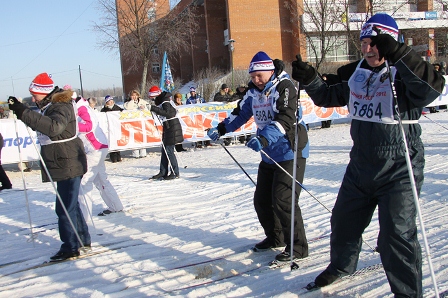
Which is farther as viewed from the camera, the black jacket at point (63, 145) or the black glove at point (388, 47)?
the black jacket at point (63, 145)

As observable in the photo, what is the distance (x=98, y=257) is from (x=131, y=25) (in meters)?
26.2

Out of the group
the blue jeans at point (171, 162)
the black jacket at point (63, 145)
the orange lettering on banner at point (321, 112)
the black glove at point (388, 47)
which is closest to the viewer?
the black glove at point (388, 47)

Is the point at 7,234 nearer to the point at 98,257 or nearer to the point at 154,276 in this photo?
the point at 98,257

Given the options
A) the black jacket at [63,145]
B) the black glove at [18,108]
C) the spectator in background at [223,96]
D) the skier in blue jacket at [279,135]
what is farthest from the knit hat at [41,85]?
the spectator in background at [223,96]

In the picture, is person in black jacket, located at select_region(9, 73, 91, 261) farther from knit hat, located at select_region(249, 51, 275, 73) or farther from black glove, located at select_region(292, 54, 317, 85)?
black glove, located at select_region(292, 54, 317, 85)

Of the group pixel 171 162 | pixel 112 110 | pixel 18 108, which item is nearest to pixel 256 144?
pixel 18 108

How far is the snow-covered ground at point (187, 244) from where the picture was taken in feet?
12.4

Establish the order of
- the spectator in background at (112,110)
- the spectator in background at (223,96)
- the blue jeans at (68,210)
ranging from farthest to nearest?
the spectator in background at (223,96) < the spectator in background at (112,110) < the blue jeans at (68,210)

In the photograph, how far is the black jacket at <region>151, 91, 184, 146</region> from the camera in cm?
933

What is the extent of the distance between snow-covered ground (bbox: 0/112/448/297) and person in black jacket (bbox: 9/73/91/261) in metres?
0.39

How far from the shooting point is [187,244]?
495cm

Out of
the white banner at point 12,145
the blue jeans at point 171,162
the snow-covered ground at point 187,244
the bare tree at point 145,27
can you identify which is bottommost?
the snow-covered ground at point 187,244

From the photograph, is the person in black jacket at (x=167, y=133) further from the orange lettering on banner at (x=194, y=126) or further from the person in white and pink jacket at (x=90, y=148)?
the orange lettering on banner at (x=194, y=126)

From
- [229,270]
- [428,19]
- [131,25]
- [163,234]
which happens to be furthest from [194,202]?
[428,19]
